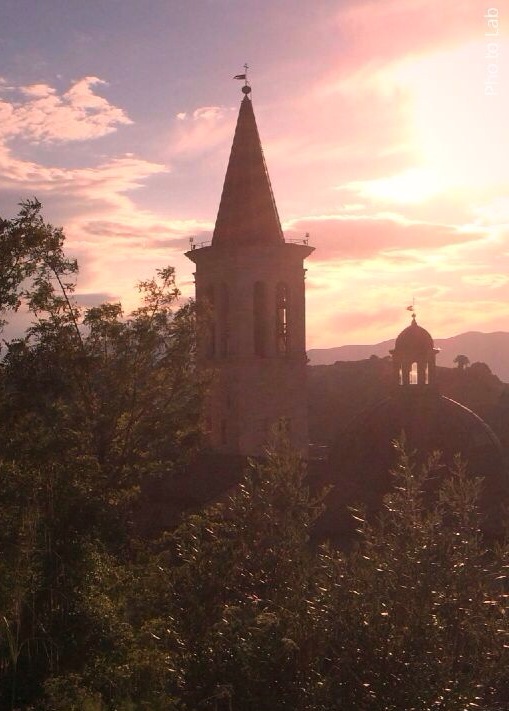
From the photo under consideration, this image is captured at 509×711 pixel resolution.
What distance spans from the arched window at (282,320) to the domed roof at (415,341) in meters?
5.74

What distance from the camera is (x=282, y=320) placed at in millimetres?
34844

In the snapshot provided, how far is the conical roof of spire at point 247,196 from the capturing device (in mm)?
33469

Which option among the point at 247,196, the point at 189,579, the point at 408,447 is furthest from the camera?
the point at 247,196

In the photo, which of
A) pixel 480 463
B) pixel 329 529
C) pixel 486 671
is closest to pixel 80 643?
pixel 486 671

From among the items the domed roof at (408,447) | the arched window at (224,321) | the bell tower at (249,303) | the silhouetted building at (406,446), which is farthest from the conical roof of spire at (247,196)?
the domed roof at (408,447)

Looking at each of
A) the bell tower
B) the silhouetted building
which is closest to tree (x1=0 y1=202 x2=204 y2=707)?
the silhouetted building

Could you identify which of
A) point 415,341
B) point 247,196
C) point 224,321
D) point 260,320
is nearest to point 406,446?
point 415,341

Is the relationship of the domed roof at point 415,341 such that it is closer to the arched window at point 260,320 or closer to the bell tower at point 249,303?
the bell tower at point 249,303

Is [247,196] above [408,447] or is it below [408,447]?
above

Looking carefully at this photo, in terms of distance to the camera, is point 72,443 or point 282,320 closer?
point 72,443

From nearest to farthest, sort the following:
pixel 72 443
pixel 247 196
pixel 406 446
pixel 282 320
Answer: pixel 72 443
pixel 406 446
pixel 247 196
pixel 282 320

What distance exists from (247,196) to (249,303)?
4507 millimetres

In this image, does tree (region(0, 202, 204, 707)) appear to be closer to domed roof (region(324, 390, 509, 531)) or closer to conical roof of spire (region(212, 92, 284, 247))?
domed roof (region(324, 390, 509, 531))

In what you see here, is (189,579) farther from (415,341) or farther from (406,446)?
(415,341)
